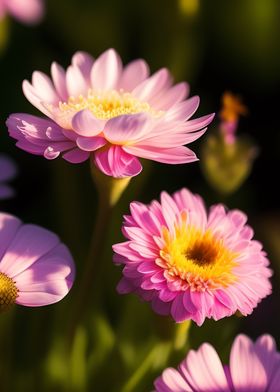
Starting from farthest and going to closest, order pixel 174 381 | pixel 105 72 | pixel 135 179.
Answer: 1. pixel 135 179
2. pixel 105 72
3. pixel 174 381

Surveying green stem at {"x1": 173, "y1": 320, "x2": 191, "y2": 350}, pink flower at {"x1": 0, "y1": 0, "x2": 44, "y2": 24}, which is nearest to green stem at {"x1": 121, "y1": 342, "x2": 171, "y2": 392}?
green stem at {"x1": 173, "y1": 320, "x2": 191, "y2": 350}

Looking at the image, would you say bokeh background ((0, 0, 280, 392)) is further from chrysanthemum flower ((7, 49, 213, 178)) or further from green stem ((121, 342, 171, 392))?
chrysanthemum flower ((7, 49, 213, 178))

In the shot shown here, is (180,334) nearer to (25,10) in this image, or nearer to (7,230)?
(7,230)

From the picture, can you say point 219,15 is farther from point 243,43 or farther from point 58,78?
point 58,78

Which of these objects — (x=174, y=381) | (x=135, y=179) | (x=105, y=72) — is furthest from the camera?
(x=135, y=179)

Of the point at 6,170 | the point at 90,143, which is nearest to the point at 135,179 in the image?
the point at 6,170

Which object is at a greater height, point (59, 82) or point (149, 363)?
point (59, 82)

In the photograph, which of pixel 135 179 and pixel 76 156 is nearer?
pixel 76 156
